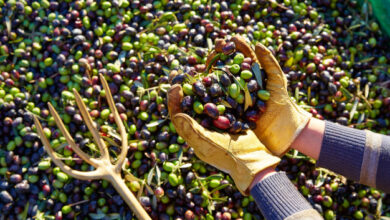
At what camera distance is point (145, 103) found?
3.13 m

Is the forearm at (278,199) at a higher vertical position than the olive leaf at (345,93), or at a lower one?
lower

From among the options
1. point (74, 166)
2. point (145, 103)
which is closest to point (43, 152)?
point (74, 166)

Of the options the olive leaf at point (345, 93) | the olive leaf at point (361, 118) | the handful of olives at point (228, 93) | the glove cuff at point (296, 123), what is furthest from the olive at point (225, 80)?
the olive leaf at point (361, 118)

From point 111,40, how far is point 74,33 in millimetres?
372

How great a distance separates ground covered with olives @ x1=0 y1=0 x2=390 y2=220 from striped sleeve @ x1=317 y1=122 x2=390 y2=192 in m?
0.57

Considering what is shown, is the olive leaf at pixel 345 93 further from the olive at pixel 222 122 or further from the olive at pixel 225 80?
the olive at pixel 222 122

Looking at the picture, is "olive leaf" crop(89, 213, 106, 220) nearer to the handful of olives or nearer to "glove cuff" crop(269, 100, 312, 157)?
the handful of olives

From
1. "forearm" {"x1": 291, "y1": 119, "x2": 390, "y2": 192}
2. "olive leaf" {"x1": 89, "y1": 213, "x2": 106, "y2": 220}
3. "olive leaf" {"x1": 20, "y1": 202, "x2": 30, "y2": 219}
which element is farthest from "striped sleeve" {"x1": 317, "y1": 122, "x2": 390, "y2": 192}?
"olive leaf" {"x1": 20, "y1": 202, "x2": 30, "y2": 219}

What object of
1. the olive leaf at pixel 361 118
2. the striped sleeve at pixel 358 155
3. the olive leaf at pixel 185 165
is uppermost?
the striped sleeve at pixel 358 155

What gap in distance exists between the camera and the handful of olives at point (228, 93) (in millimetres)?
2434

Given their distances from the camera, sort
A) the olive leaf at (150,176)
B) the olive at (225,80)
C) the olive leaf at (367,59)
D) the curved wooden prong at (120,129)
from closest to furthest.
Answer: the olive at (225,80)
the curved wooden prong at (120,129)
the olive leaf at (150,176)
the olive leaf at (367,59)

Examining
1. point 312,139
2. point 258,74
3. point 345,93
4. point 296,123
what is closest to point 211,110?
point 258,74

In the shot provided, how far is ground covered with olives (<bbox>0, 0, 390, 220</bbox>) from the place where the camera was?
291cm

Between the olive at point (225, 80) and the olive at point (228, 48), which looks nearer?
the olive at point (225, 80)
